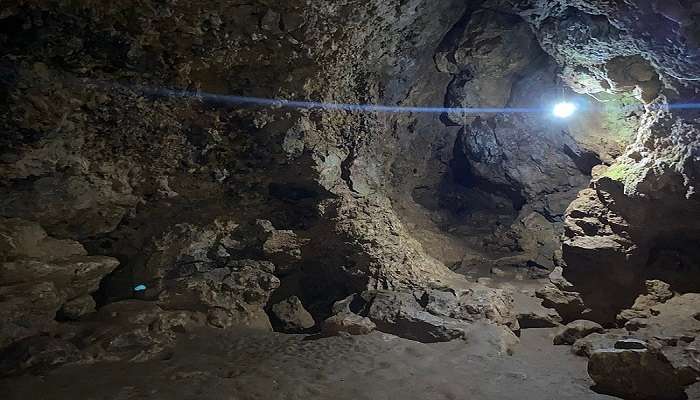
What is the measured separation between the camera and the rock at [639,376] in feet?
10.5

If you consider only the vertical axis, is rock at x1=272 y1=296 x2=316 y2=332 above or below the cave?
below

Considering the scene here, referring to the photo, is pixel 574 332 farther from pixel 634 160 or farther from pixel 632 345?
pixel 634 160

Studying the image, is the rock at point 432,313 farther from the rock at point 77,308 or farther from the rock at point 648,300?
the rock at point 77,308

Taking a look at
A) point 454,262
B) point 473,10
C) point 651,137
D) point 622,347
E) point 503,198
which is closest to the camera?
point 622,347

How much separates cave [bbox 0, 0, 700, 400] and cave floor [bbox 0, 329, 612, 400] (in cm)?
3

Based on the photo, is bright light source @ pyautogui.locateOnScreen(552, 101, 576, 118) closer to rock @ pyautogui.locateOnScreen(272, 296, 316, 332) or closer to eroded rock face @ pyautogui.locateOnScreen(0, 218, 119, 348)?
rock @ pyautogui.locateOnScreen(272, 296, 316, 332)

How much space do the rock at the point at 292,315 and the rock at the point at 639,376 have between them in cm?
335

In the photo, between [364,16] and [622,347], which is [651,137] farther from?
[364,16]

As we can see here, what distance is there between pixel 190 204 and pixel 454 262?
4733mm

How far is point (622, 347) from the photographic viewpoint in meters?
3.60

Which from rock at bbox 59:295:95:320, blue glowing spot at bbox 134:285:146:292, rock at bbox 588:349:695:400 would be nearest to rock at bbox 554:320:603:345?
rock at bbox 588:349:695:400

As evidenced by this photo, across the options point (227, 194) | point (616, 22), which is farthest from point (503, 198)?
point (227, 194)

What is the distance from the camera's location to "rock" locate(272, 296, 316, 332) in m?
5.48

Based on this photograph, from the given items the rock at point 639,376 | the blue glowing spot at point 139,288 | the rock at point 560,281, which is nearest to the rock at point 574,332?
the rock at point 560,281
